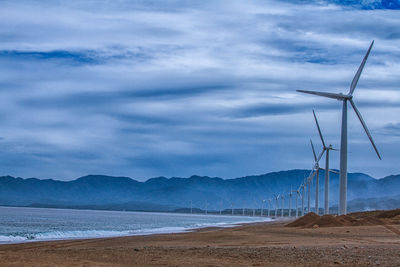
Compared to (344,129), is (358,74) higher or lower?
higher

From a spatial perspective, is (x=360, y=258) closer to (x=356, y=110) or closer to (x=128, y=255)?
(x=128, y=255)

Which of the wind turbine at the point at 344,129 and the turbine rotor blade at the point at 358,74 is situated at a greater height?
the turbine rotor blade at the point at 358,74

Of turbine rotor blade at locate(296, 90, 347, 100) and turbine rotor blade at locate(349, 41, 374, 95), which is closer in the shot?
turbine rotor blade at locate(349, 41, 374, 95)

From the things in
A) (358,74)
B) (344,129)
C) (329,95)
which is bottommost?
(344,129)

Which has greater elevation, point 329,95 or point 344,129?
point 329,95

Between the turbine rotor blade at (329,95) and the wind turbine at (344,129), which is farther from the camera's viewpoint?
the turbine rotor blade at (329,95)

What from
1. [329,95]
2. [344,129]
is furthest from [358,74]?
[344,129]

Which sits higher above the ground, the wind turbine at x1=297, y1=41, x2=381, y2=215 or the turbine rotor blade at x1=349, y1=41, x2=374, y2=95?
the turbine rotor blade at x1=349, y1=41, x2=374, y2=95

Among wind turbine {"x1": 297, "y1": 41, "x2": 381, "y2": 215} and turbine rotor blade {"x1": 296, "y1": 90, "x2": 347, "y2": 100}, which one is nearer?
wind turbine {"x1": 297, "y1": 41, "x2": 381, "y2": 215}

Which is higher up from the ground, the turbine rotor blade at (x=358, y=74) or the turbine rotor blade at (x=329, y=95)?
the turbine rotor blade at (x=358, y=74)

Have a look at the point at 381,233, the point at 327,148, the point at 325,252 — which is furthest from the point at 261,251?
the point at 327,148

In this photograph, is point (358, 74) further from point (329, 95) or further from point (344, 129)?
point (344, 129)

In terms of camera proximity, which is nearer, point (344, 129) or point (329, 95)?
point (344, 129)

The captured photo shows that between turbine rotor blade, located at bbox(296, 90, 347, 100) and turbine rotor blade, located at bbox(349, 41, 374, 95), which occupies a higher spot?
turbine rotor blade, located at bbox(349, 41, 374, 95)
